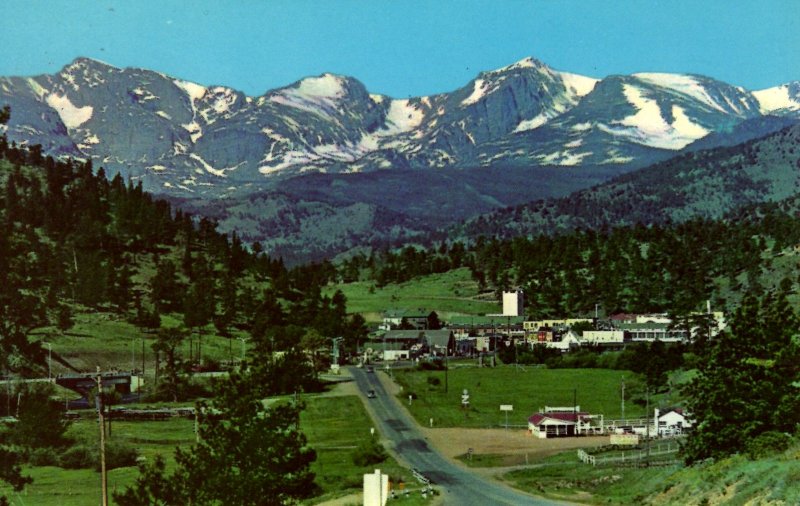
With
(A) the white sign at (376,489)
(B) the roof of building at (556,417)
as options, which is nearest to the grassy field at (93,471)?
(B) the roof of building at (556,417)

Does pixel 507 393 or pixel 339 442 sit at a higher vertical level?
pixel 507 393

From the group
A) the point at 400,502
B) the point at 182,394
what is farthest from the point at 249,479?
the point at 182,394

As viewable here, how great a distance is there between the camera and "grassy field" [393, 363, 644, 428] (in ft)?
508

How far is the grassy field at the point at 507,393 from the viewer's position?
508 feet

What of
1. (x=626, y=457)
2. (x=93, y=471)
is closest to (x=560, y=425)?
(x=626, y=457)

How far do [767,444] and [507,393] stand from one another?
105744 millimetres

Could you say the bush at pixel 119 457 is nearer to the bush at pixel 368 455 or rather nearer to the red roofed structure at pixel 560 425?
the bush at pixel 368 455

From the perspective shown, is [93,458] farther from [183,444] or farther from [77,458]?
[183,444]

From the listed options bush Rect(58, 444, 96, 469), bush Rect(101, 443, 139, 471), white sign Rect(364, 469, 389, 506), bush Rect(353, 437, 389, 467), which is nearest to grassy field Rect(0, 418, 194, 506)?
bush Rect(58, 444, 96, 469)

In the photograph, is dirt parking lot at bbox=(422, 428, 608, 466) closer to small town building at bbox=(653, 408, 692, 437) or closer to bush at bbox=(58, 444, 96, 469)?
small town building at bbox=(653, 408, 692, 437)

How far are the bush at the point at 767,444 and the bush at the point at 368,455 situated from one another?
169 ft

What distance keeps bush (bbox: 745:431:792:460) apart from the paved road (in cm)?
1580

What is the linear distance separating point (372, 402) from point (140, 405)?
32627 mm

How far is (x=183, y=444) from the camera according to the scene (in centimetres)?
12619
